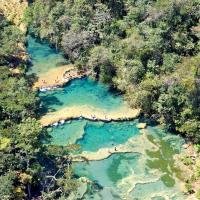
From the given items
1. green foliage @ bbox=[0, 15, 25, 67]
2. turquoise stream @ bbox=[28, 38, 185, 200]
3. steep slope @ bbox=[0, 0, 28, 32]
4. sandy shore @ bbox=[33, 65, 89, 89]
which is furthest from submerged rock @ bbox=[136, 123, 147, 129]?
steep slope @ bbox=[0, 0, 28, 32]

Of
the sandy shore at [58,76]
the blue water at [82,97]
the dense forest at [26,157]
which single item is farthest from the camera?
the sandy shore at [58,76]

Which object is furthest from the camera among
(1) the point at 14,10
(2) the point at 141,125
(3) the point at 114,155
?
(1) the point at 14,10

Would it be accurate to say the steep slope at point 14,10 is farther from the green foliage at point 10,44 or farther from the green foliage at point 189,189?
the green foliage at point 189,189

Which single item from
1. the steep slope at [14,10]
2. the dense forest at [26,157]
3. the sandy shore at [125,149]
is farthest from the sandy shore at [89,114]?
the steep slope at [14,10]

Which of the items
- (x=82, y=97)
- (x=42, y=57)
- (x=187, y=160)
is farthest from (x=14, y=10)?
(x=187, y=160)

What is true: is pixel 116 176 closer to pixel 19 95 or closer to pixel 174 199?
pixel 174 199

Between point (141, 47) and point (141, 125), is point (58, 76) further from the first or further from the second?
point (141, 125)
